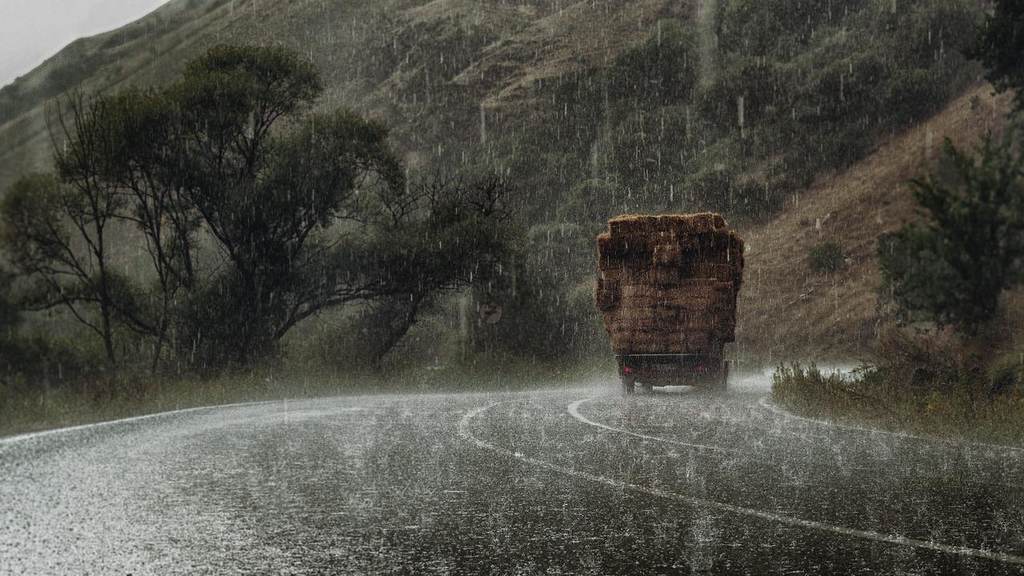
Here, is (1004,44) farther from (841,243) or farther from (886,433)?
(841,243)

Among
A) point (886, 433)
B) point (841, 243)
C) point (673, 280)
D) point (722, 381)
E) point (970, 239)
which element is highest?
point (970, 239)

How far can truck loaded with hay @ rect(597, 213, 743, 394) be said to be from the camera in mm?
21547

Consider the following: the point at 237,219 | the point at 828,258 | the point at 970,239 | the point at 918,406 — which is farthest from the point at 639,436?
the point at 828,258

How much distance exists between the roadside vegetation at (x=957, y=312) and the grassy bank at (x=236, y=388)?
378 inches

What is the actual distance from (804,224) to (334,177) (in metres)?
35.6

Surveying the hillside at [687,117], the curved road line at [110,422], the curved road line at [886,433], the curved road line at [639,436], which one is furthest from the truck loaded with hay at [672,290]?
the hillside at [687,117]

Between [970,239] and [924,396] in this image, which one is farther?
[970,239]

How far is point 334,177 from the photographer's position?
1140 inches

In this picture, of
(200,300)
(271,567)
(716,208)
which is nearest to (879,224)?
(716,208)

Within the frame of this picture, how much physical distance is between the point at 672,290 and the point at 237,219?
1224 cm

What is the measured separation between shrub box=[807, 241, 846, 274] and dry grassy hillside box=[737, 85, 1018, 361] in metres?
0.42

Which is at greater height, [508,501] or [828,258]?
[508,501]

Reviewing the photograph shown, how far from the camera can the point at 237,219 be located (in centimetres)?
2752

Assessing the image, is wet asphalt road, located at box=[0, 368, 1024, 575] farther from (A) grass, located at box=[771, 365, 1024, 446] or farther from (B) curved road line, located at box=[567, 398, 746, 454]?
(A) grass, located at box=[771, 365, 1024, 446]
